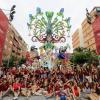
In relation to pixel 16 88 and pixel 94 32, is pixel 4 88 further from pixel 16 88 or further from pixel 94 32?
pixel 94 32

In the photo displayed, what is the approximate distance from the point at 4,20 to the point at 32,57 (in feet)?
68.2

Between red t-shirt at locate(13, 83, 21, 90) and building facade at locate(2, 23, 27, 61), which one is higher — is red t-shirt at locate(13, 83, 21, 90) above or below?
below

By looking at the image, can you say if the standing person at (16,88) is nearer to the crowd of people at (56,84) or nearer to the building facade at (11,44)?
the crowd of people at (56,84)

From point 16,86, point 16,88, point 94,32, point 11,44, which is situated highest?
point 11,44

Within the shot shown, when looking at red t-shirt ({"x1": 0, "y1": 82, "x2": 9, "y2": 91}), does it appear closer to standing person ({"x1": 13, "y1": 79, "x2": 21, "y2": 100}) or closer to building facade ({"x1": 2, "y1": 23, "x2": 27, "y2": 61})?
standing person ({"x1": 13, "y1": 79, "x2": 21, "y2": 100})

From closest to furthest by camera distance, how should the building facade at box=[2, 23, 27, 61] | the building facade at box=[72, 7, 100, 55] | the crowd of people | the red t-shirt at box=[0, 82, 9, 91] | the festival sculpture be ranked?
the crowd of people
the red t-shirt at box=[0, 82, 9, 91]
the festival sculpture
the building facade at box=[72, 7, 100, 55]
the building facade at box=[2, 23, 27, 61]

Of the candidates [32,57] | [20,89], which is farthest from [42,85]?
[32,57]

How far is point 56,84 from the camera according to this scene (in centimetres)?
1566

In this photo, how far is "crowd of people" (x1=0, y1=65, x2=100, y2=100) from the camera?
14412 millimetres

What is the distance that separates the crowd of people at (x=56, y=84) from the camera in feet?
47.3

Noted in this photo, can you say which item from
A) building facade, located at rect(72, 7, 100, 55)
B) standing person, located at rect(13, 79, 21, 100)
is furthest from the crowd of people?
building facade, located at rect(72, 7, 100, 55)

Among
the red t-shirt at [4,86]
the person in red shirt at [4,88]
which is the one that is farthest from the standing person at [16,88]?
the red t-shirt at [4,86]

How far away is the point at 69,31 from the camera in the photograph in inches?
1314

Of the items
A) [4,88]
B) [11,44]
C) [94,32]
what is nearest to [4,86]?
[4,88]
